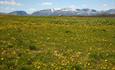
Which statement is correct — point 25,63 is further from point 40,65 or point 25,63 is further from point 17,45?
point 17,45

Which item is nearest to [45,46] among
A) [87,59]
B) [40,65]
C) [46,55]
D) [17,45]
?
[17,45]

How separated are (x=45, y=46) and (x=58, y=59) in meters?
5.36

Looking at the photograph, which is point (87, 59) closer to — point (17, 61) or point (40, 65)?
point (40, 65)

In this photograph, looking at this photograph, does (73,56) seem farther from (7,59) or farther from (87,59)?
(7,59)

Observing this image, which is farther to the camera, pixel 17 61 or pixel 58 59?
pixel 58 59

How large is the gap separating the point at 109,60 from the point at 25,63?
589 cm

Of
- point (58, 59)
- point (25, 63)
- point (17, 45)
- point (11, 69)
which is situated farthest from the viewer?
point (17, 45)

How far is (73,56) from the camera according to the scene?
17125 millimetres

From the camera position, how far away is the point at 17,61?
49.0 feet

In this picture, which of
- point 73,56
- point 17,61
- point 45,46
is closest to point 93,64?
point 73,56

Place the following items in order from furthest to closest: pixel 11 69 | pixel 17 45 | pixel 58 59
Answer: pixel 17 45, pixel 58 59, pixel 11 69

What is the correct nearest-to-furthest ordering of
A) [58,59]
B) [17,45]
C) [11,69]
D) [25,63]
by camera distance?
[11,69], [25,63], [58,59], [17,45]

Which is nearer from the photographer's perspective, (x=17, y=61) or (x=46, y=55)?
(x=17, y=61)

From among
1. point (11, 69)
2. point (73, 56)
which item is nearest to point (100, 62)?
point (73, 56)
